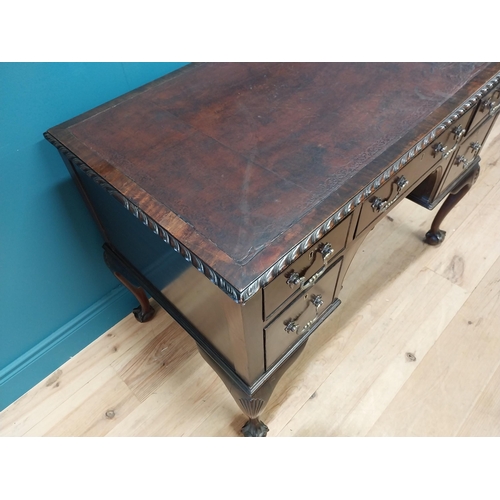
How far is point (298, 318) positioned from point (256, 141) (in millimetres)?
359

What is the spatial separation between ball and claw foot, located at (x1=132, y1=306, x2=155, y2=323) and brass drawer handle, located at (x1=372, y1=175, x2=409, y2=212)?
797mm

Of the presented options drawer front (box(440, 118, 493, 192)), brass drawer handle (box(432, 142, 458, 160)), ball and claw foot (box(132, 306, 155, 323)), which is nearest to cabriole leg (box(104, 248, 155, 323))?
ball and claw foot (box(132, 306, 155, 323))

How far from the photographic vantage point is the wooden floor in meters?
1.10

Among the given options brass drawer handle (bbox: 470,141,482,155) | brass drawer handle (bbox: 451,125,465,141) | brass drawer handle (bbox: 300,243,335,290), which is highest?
brass drawer handle (bbox: 451,125,465,141)

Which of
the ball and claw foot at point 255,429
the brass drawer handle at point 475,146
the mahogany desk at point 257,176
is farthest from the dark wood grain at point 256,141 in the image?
the ball and claw foot at point 255,429

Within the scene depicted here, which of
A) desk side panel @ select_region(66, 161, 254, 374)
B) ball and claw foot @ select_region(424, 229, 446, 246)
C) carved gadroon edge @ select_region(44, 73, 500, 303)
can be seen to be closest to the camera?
carved gadroon edge @ select_region(44, 73, 500, 303)

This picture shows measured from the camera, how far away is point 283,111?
81cm

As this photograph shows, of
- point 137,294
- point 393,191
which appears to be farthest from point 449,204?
point 137,294

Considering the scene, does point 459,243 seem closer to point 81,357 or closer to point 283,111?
point 283,111

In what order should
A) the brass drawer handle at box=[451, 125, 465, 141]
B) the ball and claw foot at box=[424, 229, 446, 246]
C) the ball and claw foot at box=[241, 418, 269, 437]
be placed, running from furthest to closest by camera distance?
the ball and claw foot at box=[424, 229, 446, 246]
the ball and claw foot at box=[241, 418, 269, 437]
the brass drawer handle at box=[451, 125, 465, 141]

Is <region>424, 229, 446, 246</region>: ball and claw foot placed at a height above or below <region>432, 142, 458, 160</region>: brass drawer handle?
→ below

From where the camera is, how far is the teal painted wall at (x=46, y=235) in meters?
0.80

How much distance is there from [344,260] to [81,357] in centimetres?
88

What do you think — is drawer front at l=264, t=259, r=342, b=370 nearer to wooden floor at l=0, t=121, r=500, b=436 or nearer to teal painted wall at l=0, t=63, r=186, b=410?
wooden floor at l=0, t=121, r=500, b=436
